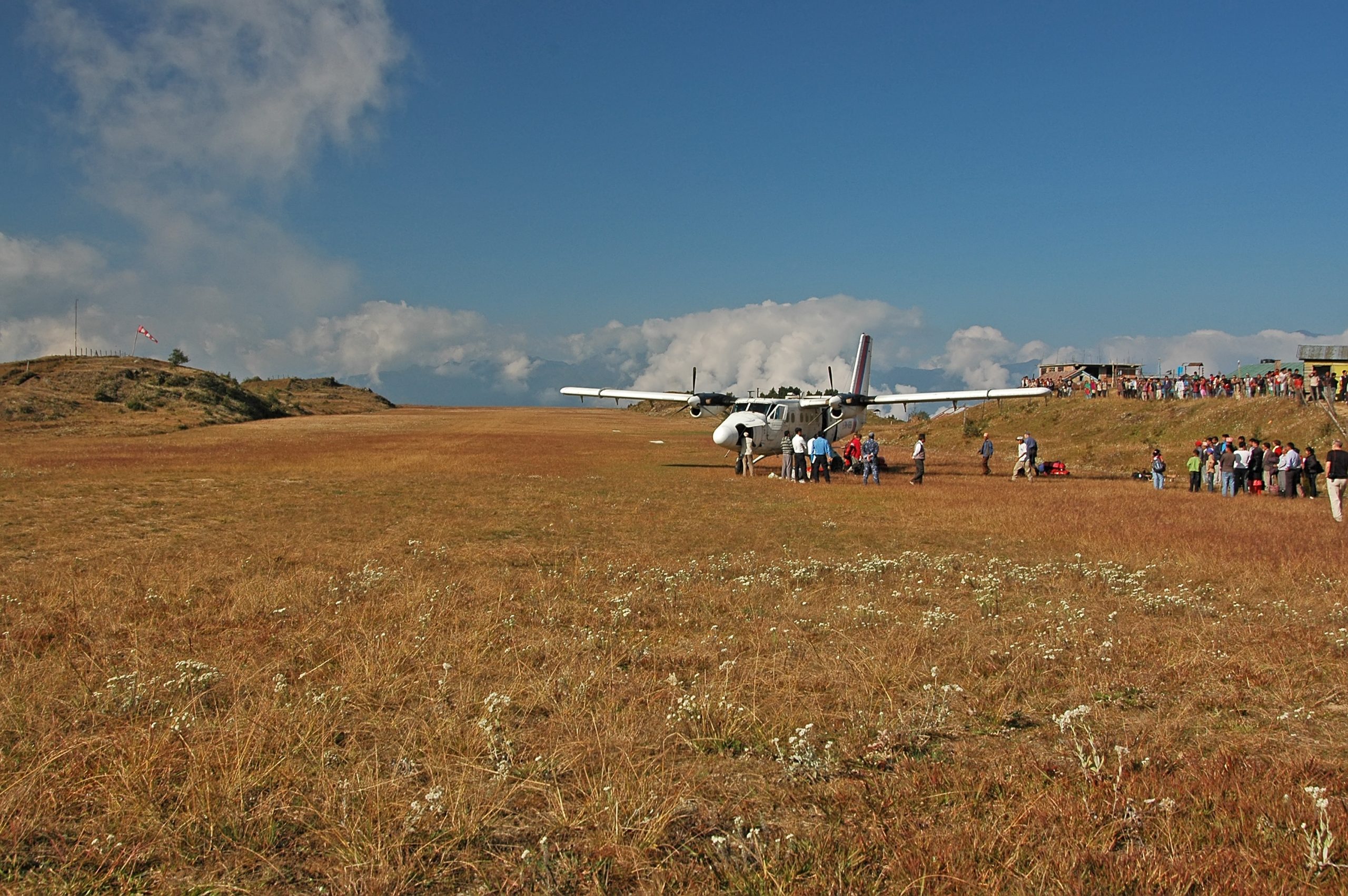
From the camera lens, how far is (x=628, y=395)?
137 feet

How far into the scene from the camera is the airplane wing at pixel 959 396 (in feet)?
105

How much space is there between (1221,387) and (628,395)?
38051mm

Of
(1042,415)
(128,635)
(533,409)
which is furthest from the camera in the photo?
(533,409)

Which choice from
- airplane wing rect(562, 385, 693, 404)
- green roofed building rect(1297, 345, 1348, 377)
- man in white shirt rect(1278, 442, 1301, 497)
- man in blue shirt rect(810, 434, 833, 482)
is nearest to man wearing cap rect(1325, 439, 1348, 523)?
man in white shirt rect(1278, 442, 1301, 497)

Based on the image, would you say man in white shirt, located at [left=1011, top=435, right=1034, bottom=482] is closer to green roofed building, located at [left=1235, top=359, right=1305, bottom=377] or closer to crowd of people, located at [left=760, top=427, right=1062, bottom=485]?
→ crowd of people, located at [left=760, top=427, right=1062, bottom=485]

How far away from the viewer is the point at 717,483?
90.5 ft

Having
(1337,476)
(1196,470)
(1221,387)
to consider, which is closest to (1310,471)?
(1196,470)

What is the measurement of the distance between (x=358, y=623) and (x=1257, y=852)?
7758 mm

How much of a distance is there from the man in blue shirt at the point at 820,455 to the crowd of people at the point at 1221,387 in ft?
82.3

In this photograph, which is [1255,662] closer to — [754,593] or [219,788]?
[754,593]

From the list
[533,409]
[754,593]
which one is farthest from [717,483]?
[533,409]

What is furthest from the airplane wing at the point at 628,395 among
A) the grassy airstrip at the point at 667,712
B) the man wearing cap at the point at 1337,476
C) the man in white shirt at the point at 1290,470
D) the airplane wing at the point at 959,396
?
the man wearing cap at the point at 1337,476

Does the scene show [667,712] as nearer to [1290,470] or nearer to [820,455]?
[820,455]

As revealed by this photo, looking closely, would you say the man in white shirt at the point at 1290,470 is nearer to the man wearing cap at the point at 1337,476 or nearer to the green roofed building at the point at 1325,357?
the man wearing cap at the point at 1337,476
